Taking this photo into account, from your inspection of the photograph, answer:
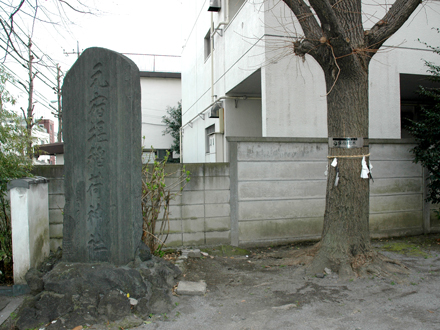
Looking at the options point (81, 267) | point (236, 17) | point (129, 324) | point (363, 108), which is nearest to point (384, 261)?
point (363, 108)

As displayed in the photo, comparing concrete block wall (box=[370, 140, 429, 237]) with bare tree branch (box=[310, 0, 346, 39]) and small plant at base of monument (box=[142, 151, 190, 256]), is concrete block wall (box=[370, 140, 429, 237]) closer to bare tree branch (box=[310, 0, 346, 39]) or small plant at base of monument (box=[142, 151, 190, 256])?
bare tree branch (box=[310, 0, 346, 39])

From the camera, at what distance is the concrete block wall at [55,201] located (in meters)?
5.36

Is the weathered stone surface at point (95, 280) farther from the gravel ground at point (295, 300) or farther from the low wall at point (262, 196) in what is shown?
the low wall at point (262, 196)

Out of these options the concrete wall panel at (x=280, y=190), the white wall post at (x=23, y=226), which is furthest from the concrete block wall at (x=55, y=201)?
the concrete wall panel at (x=280, y=190)

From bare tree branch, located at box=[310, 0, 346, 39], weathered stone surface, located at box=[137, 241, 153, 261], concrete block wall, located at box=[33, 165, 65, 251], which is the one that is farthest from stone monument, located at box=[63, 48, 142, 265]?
bare tree branch, located at box=[310, 0, 346, 39]

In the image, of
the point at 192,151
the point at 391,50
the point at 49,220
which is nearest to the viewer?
the point at 49,220

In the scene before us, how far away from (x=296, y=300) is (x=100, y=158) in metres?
2.84

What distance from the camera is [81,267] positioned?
3742 mm

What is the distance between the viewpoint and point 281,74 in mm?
6785

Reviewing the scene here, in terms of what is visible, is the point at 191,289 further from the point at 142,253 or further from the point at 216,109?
the point at 216,109

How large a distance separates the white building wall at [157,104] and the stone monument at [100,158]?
17.7 metres

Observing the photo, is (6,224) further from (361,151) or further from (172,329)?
(361,151)

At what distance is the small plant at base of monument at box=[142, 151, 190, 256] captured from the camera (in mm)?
4898

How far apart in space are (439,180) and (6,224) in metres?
7.61
